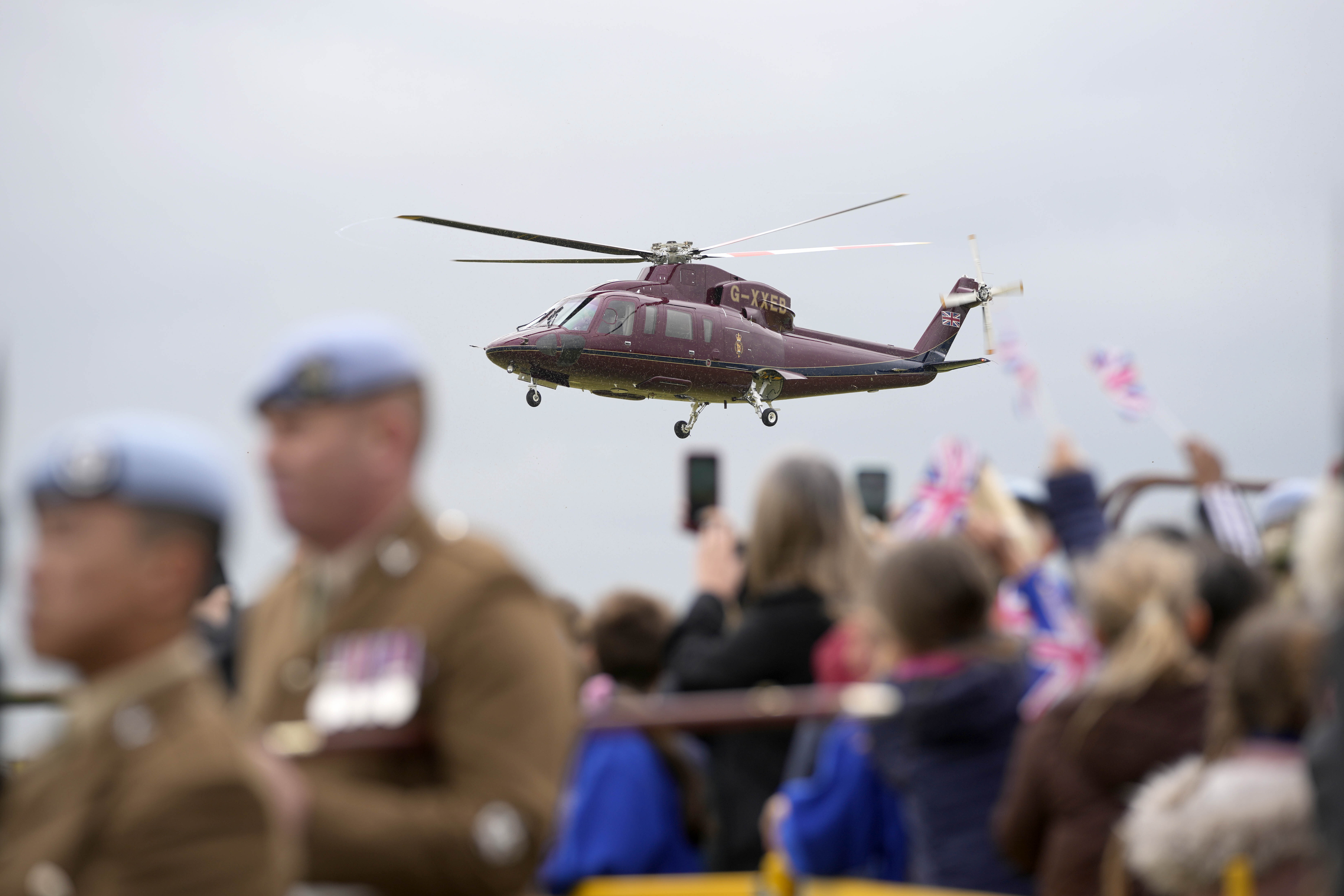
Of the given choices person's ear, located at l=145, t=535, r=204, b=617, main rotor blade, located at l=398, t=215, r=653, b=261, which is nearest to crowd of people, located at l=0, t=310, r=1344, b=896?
person's ear, located at l=145, t=535, r=204, b=617

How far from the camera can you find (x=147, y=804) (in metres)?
1.92

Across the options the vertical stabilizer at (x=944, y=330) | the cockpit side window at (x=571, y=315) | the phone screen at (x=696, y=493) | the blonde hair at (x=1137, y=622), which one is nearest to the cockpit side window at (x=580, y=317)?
the cockpit side window at (x=571, y=315)

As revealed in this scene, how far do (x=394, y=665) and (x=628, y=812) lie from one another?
1.83 metres

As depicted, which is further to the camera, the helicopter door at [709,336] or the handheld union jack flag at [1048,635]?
the helicopter door at [709,336]

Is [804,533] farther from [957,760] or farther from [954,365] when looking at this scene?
[954,365]

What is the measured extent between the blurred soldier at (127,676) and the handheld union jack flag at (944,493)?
2.75 meters

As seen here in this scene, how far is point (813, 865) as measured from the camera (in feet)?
12.0

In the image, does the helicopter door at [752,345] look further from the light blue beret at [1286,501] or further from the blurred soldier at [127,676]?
the blurred soldier at [127,676]

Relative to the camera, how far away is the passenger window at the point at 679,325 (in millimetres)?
24391

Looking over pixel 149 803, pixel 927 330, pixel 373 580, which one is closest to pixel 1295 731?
pixel 373 580

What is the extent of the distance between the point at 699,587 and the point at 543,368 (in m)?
20.1

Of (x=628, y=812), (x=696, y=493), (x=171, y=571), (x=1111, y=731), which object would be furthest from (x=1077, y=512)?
(x=171, y=571)

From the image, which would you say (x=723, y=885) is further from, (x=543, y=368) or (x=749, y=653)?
(x=543, y=368)

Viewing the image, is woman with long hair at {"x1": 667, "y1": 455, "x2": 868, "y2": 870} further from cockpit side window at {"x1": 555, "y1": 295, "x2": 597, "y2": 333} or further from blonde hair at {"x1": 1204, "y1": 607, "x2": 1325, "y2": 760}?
cockpit side window at {"x1": 555, "y1": 295, "x2": 597, "y2": 333}
